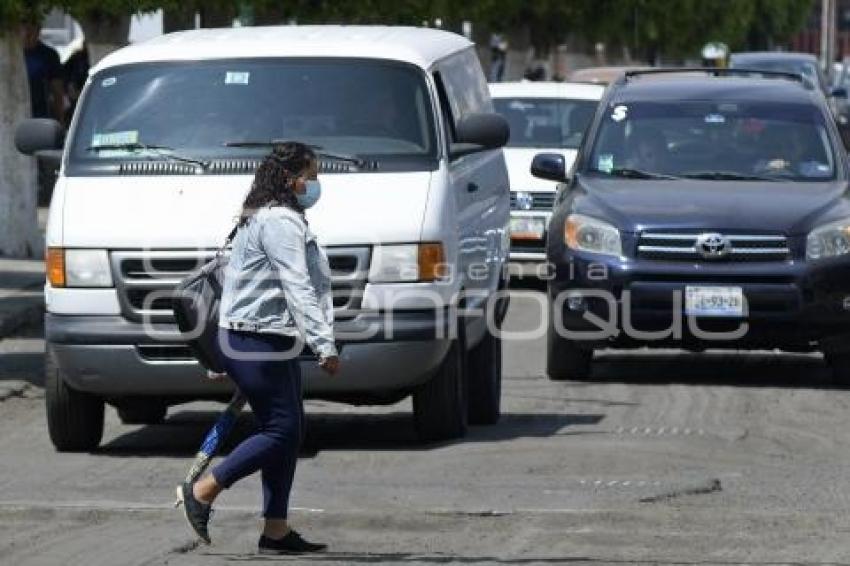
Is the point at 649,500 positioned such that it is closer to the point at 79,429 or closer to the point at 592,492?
the point at 592,492

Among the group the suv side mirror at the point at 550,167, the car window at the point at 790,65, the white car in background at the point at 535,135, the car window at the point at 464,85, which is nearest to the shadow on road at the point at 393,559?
the car window at the point at 464,85

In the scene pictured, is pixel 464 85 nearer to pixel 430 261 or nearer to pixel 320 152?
pixel 320 152

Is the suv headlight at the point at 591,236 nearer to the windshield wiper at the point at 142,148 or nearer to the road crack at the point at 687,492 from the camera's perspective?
the windshield wiper at the point at 142,148

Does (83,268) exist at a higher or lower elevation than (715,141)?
higher

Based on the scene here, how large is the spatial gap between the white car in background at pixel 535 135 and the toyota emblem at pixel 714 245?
7.79 metres

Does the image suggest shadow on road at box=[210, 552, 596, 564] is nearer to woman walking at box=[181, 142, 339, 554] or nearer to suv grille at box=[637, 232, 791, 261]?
woman walking at box=[181, 142, 339, 554]

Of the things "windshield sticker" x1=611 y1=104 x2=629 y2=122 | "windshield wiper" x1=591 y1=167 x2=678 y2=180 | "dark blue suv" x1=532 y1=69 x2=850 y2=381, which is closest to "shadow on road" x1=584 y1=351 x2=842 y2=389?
"dark blue suv" x1=532 y1=69 x2=850 y2=381

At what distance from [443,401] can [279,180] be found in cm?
327

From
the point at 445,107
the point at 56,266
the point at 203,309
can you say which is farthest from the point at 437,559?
the point at 445,107

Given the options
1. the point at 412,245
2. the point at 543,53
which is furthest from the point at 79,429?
the point at 543,53

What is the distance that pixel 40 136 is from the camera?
43.8 feet

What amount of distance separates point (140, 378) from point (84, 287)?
20.6 inches

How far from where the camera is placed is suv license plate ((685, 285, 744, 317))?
50.4 feet

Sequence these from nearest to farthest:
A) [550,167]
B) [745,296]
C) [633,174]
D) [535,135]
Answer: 1. [745,296]
2. [633,174]
3. [550,167]
4. [535,135]
